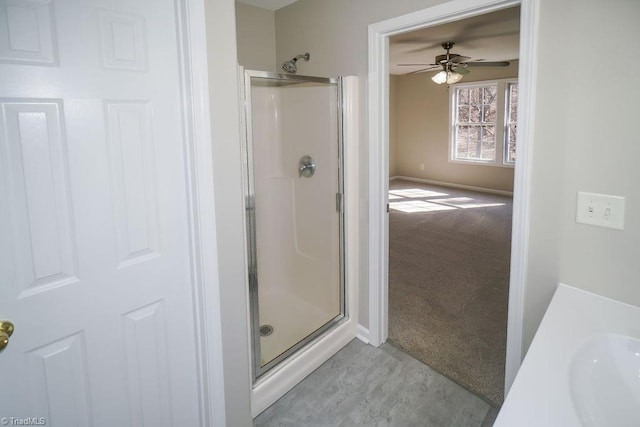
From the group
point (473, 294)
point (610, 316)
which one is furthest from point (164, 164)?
point (473, 294)

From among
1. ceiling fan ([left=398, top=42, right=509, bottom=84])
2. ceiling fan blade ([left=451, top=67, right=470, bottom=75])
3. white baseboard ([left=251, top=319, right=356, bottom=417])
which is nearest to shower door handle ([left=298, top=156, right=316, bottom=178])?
white baseboard ([left=251, top=319, right=356, bottom=417])

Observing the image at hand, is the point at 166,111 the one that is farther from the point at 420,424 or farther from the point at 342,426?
the point at 420,424

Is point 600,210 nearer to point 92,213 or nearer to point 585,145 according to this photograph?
point 585,145

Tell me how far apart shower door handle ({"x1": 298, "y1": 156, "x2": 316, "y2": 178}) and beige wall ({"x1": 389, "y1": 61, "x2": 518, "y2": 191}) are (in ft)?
18.1

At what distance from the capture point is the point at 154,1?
1.33 meters

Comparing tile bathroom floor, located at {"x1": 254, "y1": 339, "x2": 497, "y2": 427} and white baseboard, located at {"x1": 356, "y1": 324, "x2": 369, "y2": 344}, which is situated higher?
white baseboard, located at {"x1": 356, "y1": 324, "x2": 369, "y2": 344}

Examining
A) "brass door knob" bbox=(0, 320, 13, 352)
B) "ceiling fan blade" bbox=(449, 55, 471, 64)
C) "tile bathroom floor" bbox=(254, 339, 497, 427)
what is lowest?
"tile bathroom floor" bbox=(254, 339, 497, 427)

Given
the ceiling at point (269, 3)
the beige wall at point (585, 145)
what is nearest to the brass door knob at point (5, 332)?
the beige wall at point (585, 145)

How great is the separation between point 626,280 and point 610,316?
0.16m

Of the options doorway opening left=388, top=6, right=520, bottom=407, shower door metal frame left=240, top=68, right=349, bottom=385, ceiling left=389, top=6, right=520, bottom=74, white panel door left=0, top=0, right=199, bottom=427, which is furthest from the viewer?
ceiling left=389, top=6, right=520, bottom=74

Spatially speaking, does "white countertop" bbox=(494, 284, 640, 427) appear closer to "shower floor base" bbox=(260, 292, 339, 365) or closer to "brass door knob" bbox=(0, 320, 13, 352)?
"brass door knob" bbox=(0, 320, 13, 352)

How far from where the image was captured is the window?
6.90 metres

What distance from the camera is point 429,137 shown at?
8.13 metres

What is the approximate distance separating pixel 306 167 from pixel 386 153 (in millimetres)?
649
